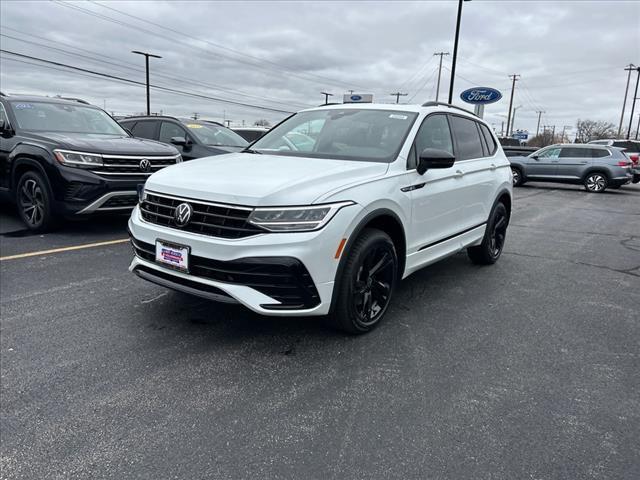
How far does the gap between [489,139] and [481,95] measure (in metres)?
14.6

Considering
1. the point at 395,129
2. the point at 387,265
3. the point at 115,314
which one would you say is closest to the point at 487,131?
the point at 395,129

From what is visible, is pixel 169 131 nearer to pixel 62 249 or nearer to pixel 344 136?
pixel 62 249

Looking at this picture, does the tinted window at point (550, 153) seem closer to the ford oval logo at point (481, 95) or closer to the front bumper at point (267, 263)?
the ford oval logo at point (481, 95)

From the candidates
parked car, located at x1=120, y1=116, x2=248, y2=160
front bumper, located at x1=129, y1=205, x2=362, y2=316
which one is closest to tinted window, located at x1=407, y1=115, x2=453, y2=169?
front bumper, located at x1=129, y1=205, x2=362, y2=316

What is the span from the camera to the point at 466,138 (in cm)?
514

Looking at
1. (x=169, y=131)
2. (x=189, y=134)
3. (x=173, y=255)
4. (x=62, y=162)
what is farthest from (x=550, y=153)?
(x=173, y=255)

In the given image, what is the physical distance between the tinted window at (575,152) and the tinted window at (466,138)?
14110 millimetres

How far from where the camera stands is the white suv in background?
9.71 feet

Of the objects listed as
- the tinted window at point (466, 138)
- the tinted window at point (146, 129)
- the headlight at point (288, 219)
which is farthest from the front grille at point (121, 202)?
the tinted window at point (146, 129)

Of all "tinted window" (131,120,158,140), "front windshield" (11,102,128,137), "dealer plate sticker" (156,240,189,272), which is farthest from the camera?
"tinted window" (131,120,158,140)

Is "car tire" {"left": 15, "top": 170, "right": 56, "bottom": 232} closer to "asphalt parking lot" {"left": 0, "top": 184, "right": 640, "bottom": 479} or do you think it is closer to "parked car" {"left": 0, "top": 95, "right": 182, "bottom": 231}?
"parked car" {"left": 0, "top": 95, "right": 182, "bottom": 231}

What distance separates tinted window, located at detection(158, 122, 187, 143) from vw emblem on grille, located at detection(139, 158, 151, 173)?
10.4 feet

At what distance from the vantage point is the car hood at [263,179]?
301 centimetres

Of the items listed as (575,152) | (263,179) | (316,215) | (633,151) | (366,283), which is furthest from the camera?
(633,151)
